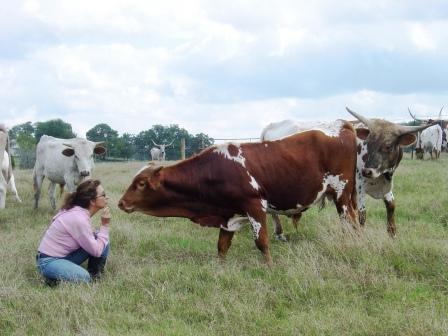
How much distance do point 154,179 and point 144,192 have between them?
0.66 ft

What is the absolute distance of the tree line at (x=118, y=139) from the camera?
127 ft

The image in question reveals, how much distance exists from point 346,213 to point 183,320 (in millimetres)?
3050

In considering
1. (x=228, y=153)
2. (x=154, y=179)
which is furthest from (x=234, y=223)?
(x=154, y=179)

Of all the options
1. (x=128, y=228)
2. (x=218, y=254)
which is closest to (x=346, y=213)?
(x=218, y=254)

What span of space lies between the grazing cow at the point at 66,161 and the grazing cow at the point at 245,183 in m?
4.54

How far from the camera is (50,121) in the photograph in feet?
224

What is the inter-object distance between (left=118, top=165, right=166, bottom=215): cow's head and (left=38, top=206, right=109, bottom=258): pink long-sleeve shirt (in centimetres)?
56

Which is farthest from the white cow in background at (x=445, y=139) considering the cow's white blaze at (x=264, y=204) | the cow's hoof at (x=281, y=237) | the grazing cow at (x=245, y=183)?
the cow's white blaze at (x=264, y=204)

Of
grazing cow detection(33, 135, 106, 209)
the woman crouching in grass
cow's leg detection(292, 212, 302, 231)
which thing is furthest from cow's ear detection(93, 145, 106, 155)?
the woman crouching in grass

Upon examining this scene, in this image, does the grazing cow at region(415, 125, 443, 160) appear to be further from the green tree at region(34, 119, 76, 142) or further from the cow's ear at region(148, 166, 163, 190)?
the green tree at region(34, 119, 76, 142)

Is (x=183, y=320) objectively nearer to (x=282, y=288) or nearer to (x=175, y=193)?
(x=282, y=288)

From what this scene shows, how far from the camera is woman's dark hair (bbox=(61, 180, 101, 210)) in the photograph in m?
6.45

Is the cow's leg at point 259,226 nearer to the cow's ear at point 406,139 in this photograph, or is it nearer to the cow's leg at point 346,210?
the cow's leg at point 346,210

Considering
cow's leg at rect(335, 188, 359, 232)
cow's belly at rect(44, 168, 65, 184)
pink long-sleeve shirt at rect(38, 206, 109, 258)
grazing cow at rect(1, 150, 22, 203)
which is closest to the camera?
pink long-sleeve shirt at rect(38, 206, 109, 258)
